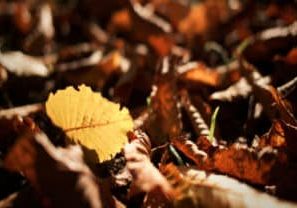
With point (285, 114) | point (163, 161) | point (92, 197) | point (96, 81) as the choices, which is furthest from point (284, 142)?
point (96, 81)

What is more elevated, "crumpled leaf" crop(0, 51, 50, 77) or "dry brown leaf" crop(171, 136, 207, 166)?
"crumpled leaf" crop(0, 51, 50, 77)

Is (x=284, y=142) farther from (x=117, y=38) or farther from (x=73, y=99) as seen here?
(x=117, y=38)

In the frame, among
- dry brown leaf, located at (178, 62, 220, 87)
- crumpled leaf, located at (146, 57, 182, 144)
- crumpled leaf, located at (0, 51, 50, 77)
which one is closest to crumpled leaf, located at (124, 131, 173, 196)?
crumpled leaf, located at (146, 57, 182, 144)

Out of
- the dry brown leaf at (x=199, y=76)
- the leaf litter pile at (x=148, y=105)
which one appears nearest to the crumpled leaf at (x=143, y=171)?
the leaf litter pile at (x=148, y=105)

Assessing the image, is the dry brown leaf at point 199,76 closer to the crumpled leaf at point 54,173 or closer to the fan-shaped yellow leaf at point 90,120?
the fan-shaped yellow leaf at point 90,120

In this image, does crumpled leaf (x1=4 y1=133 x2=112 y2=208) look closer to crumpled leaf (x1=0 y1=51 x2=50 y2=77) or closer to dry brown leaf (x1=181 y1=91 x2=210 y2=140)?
dry brown leaf (x1=181 y1=91 x2=210 y2=140)

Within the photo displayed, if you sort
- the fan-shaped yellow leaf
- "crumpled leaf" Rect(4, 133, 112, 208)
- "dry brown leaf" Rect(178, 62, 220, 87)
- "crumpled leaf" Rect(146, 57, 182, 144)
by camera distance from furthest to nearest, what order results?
"dry brown leaf" Rect(178, 62, 220, 87) < "crumpled leaf" Rect(146, 57, 182, 144) < the fan-shaped yellow leaf < "crumpled leaf" Rect(4, 133, 112, 208)

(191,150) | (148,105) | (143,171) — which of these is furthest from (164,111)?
(143,171)

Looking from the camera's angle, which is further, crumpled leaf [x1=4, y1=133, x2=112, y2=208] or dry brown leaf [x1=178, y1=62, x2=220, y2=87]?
dry brown leaf [x1=178, y1=62, x2=220, y2=87]
